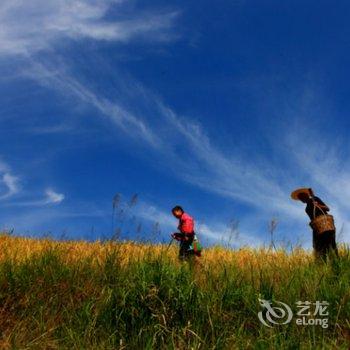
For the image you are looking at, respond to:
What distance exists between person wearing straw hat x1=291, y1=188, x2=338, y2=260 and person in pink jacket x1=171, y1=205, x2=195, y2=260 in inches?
114

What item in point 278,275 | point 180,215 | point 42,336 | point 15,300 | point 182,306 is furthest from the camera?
point 180,215

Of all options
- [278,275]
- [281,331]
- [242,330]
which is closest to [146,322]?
[242,330]

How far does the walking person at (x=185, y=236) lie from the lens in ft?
42.3

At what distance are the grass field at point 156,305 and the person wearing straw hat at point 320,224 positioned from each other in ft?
5.61

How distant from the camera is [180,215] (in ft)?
44.5

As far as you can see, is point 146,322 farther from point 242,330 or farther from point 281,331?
point 281,331

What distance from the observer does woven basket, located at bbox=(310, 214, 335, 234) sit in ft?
35.7

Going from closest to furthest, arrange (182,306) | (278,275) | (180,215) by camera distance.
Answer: (182,306), (278,275), (180,215)

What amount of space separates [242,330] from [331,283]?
1987 millimetres

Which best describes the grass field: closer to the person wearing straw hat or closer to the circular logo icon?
the circular logo icon

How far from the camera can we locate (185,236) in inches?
515

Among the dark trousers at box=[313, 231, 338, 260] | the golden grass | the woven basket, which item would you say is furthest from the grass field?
the woven basket

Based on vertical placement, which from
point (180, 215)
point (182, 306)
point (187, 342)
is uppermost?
point (180, 215)

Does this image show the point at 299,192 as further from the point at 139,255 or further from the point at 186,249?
the point at 139,255
